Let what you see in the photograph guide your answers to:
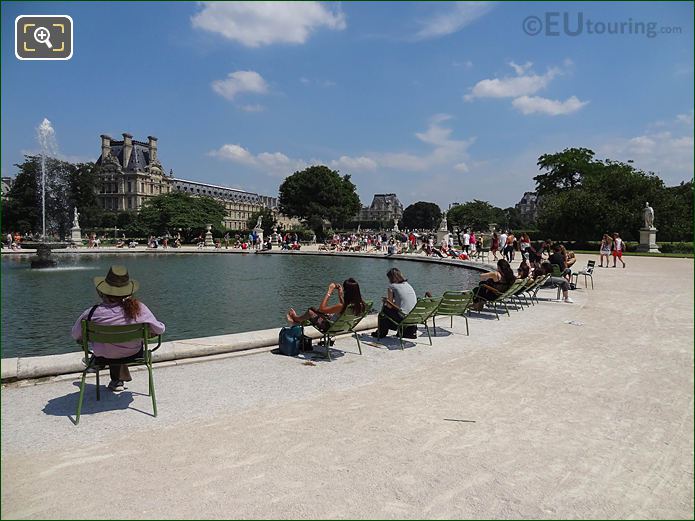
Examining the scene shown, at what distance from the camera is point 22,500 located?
3541mm

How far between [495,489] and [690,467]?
1.69 meters

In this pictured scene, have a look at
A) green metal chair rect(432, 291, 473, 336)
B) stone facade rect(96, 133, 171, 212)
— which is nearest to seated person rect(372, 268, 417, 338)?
green metal chair rect(432, 291, 473, 336)

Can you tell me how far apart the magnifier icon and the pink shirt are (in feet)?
8.84

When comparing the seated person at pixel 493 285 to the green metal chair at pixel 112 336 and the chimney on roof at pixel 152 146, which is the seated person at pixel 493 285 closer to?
the green metal chair at pixel 112 336

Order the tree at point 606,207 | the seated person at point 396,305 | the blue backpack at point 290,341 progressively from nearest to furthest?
the blue backpack at point 290,341
the seated person at point 396,305
the tree at point 606,207

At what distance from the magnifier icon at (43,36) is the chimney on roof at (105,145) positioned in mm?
131294

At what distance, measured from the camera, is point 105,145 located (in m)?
122

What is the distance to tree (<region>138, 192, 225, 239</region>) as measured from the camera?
61156 millimetres

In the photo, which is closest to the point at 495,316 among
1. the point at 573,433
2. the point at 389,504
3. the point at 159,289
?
the point at 573,433

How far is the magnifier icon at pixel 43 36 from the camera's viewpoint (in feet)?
13.2

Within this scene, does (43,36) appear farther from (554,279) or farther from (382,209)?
(382,209)

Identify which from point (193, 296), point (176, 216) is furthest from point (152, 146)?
point (193, 296)

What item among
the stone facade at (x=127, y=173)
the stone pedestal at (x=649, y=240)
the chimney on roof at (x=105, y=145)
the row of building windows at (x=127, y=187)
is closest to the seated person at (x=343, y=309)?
the stone pedestal at (x=649, y=240)

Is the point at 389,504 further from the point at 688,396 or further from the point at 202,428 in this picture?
the point at 688,396
